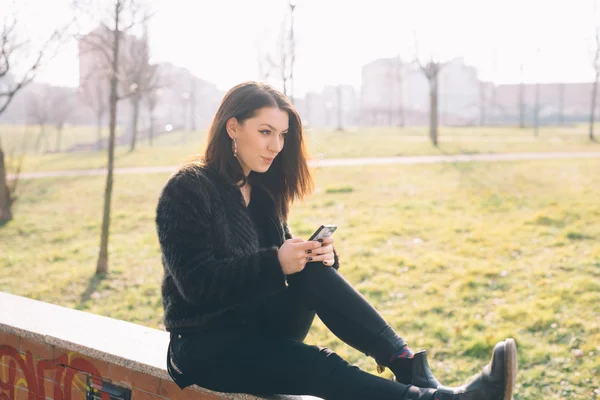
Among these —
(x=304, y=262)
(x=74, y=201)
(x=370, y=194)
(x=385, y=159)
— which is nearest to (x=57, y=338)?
(x=304, y=262)

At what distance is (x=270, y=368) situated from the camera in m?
1.99

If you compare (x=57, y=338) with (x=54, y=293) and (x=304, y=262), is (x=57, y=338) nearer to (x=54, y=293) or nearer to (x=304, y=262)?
(x=304, y=262)

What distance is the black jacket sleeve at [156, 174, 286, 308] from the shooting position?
1.95 meters

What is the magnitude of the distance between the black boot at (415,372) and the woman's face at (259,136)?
924 millimetres

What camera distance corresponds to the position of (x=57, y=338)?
266 cm

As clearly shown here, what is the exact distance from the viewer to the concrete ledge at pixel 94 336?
94.4 inches

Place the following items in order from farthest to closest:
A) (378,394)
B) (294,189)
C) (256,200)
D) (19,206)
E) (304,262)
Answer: (19,206), (294,189), (256,200), (304,262), (378,394)

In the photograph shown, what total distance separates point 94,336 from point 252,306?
980mm

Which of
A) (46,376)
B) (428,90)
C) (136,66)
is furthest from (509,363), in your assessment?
(428,90)

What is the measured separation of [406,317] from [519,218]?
3.70 metres

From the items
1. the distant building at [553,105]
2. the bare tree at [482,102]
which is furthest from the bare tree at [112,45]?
the distant building at [553,105]

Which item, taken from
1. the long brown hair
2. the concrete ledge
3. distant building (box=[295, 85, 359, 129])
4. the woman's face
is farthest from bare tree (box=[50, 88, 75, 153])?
the woman's face

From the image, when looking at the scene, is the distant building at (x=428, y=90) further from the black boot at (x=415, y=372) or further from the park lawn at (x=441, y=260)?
the black boot at (x=415, y=372)

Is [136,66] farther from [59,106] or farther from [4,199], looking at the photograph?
[59,106]
